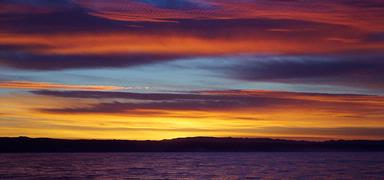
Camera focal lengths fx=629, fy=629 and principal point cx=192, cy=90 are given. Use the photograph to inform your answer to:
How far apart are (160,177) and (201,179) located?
20.3 feet

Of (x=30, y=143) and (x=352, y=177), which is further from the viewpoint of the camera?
(x=30, y=143)

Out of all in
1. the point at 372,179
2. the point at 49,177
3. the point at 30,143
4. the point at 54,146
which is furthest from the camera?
the point at 54,146

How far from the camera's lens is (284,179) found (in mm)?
62031

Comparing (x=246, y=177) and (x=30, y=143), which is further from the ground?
(x=30, y=143)

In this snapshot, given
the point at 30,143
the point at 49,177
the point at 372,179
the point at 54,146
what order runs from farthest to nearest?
the point at 54,146, the point at 30,143, the point at 49,177, the point at 372,179

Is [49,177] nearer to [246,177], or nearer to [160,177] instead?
[160,177]

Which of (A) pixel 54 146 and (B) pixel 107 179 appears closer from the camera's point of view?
(B) pixel 107 179

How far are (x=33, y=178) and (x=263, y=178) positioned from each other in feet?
77.4

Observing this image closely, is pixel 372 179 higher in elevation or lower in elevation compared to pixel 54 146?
lower

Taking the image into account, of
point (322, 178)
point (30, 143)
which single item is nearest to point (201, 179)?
point (322, 178)

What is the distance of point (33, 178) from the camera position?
213ft

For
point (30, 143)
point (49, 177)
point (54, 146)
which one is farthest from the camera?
point (54, 146)

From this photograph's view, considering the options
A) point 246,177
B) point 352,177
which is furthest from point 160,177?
point 352,177

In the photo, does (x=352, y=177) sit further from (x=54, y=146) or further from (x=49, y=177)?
(x=54, y=146)
